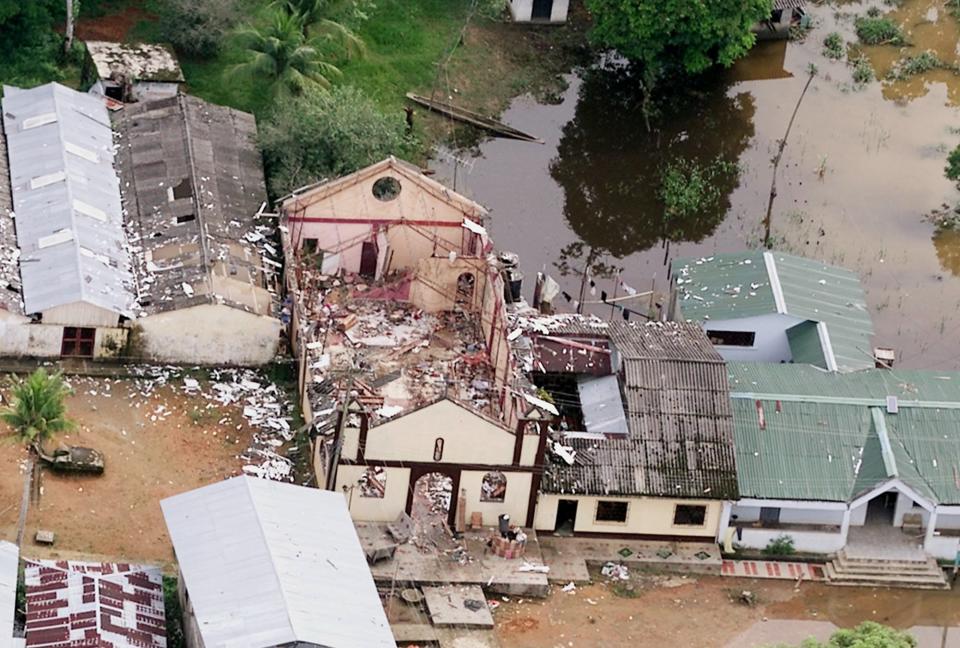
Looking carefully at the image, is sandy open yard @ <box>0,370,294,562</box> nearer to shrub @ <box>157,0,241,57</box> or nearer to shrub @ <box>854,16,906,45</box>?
shrub @ <box>157,0,241,57</box>

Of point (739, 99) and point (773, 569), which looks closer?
point (773, 569)

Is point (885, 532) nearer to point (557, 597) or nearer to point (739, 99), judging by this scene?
point (557, 597)

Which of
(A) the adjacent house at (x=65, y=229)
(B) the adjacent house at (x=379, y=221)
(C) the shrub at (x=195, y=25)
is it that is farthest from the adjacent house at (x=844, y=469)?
(C) the shrub at (x=195, y=25)

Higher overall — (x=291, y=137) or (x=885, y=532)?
(x=291, y=137)

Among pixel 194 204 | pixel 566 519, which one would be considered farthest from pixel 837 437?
pixel 194 204

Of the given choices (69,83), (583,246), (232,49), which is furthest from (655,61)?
(69,83)

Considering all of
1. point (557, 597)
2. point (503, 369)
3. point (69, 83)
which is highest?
point (69, 83)
